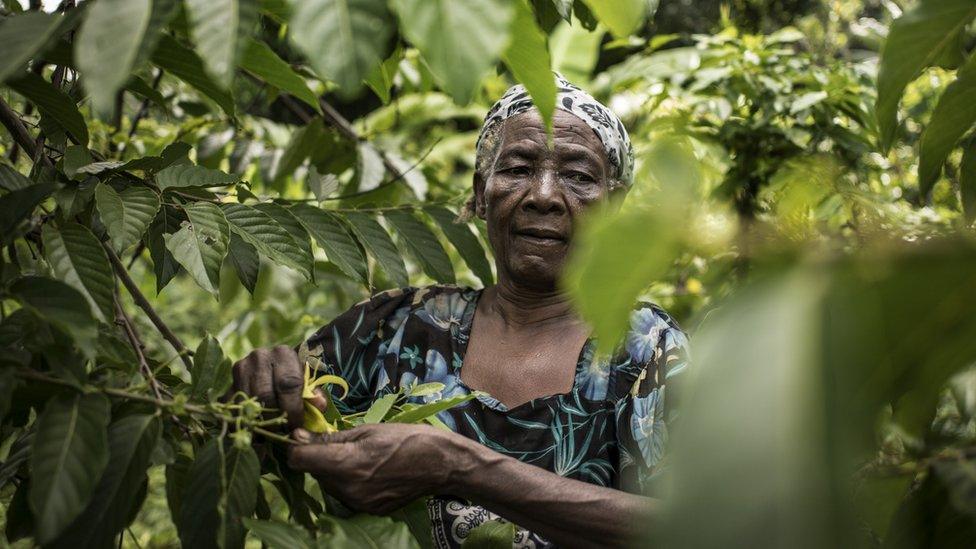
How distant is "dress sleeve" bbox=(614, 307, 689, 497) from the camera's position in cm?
124

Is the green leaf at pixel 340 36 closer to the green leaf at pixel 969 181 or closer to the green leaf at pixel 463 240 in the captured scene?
the green leaf at pixel 969 181

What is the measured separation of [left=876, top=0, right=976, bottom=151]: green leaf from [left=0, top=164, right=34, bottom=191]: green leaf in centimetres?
83

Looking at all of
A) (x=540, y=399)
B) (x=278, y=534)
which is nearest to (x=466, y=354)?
(x=540, y=399)

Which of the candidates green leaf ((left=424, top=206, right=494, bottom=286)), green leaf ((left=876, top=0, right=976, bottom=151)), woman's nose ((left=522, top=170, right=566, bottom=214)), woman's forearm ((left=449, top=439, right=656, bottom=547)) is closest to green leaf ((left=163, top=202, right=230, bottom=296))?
woman's forearm ((left=449, top=439, right=656, bottom=547))

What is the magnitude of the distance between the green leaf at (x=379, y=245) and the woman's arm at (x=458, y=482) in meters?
0.32

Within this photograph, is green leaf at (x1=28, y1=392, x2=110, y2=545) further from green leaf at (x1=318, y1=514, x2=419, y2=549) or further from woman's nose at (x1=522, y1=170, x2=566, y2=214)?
woman's nose at (x1=522, y1=170, x2=566, y2=214)

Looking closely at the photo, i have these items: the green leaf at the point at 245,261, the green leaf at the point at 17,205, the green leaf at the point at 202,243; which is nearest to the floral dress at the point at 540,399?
the green leaf at the point at 245,261

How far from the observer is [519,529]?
129cm

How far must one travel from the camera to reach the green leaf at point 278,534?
0.74 m

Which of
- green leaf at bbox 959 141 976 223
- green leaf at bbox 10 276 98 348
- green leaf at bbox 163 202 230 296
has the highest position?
green leaf at bbox 10 276 98 348

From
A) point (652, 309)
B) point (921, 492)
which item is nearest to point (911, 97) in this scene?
point (652, 309)

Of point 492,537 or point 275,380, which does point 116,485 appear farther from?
point 492,537

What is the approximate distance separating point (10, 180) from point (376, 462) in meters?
0.48

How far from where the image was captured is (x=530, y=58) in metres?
0.66
